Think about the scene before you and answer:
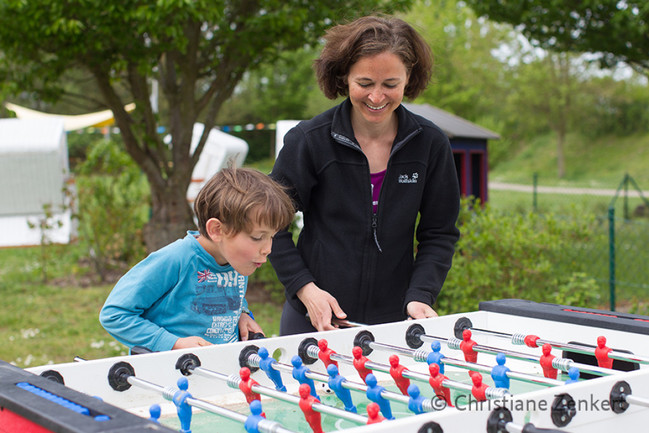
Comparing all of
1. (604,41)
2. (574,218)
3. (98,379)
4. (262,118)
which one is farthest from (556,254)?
(262,118)

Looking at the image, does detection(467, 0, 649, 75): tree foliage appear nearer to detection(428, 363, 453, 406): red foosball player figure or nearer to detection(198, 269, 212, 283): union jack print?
detection(198, 269, 212, 283): union jack print

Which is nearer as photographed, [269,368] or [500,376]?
[500,376]

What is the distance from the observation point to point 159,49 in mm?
7012

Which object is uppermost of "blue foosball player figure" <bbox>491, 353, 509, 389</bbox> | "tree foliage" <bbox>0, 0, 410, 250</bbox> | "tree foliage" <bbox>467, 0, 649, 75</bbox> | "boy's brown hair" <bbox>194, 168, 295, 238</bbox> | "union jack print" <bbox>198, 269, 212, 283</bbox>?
"tree foliage" <bbox>467, 0, 649, 75</bbox>

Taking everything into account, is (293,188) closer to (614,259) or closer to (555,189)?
(614,259)

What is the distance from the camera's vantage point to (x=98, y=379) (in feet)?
6.43

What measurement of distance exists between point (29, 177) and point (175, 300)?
970cm

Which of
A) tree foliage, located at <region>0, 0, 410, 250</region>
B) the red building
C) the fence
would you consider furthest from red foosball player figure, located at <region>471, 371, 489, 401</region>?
the red building

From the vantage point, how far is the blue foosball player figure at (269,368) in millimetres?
2084

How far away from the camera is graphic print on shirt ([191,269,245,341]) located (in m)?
2.45

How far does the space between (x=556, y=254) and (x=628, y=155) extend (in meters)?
30.7

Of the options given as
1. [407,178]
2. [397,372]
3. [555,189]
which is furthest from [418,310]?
[555,189]

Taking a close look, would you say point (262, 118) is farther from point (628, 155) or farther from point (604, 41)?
point (604, 41)

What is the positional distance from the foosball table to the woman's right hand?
0.57ft
